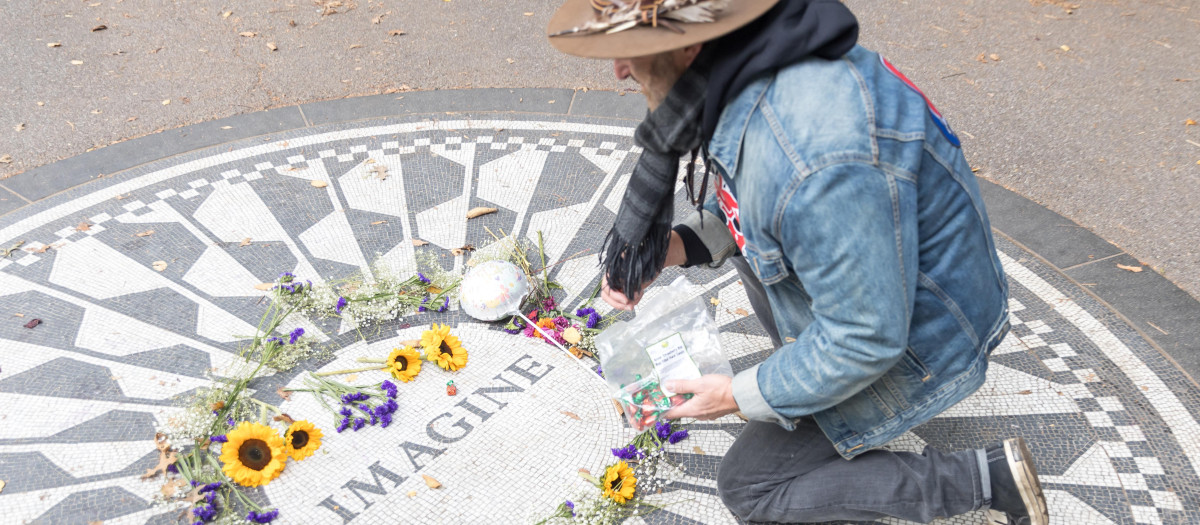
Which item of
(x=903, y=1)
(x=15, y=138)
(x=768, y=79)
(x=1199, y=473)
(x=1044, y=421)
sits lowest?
(x=1199, y=473)

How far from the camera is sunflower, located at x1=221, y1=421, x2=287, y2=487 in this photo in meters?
2.63

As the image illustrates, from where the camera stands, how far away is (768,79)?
69.0 inches

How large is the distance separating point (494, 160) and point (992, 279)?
3051 mm

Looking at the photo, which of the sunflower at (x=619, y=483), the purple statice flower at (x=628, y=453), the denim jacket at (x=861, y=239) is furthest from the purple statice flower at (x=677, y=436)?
the denim jacket at (x=861, y=239)

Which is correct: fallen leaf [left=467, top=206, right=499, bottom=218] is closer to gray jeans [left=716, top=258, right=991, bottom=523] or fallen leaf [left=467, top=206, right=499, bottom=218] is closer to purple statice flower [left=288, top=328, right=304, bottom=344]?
purple statice flower [left=288, top=328, right=304, bottom=344]

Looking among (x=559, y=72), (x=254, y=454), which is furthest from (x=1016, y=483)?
(x=559, y=72)

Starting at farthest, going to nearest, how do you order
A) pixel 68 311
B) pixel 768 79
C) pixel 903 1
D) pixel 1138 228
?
1. pixel 903 1
2. pixel 1138 228
3. pixel 68 311
4. pixel 768 79

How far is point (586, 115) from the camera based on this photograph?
484 centimetres

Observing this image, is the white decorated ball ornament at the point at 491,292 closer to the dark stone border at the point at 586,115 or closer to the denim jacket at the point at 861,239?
the denim jacket at the point at 861,239

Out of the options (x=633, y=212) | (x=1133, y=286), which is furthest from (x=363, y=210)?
(x=1133, y=286)

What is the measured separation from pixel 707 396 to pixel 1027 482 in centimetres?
101

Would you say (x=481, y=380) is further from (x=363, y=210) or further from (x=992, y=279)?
(x=992, y=279)

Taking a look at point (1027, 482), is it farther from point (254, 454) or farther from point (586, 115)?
point (586, 115)

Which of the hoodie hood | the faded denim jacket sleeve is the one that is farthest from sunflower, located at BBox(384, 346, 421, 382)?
the hoodie hood
